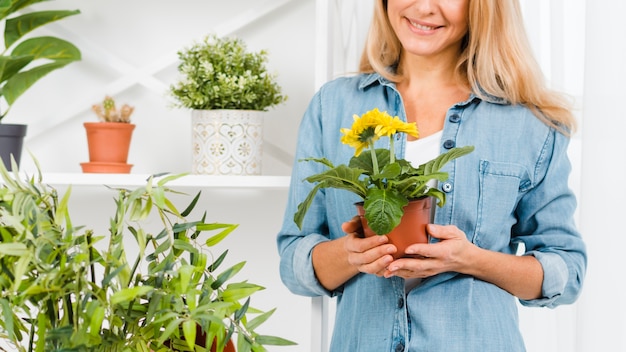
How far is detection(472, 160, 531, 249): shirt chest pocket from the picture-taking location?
1.38 metres

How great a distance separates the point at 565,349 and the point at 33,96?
125 cm

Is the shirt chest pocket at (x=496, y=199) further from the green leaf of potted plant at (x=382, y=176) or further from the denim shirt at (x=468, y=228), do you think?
the green leaf of potted plant at (x=382, y=176)

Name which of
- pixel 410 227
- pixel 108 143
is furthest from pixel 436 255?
pixel 108 143

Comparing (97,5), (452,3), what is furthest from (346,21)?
(97,5)

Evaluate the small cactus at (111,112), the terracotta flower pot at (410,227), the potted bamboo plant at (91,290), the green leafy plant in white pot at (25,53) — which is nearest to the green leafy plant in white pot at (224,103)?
the small cactus at (111,112)

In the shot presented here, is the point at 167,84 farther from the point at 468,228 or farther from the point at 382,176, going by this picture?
the point at 382,176

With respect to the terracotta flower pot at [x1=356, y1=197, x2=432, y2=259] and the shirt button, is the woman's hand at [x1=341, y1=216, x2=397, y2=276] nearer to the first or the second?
the terracotta flower pot at [x1=356, y1=197, x2=432, y2=259]

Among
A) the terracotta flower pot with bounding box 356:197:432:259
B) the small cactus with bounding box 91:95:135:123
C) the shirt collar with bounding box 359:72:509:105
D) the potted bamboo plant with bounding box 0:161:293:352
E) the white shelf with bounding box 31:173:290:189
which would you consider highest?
the shirt collar with bounding box 359:72:509:105

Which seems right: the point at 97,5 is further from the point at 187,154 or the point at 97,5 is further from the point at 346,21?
the point at 346,21

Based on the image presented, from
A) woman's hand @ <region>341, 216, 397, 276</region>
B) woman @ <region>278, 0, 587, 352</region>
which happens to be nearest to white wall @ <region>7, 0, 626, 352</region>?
woman @ <region>278, 0, 587, 352</region>

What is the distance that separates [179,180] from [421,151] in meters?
0.46

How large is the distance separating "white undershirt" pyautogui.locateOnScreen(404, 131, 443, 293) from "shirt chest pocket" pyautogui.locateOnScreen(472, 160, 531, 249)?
81 mm

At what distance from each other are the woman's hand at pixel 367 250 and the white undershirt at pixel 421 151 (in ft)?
0.59

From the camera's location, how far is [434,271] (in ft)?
4.03
